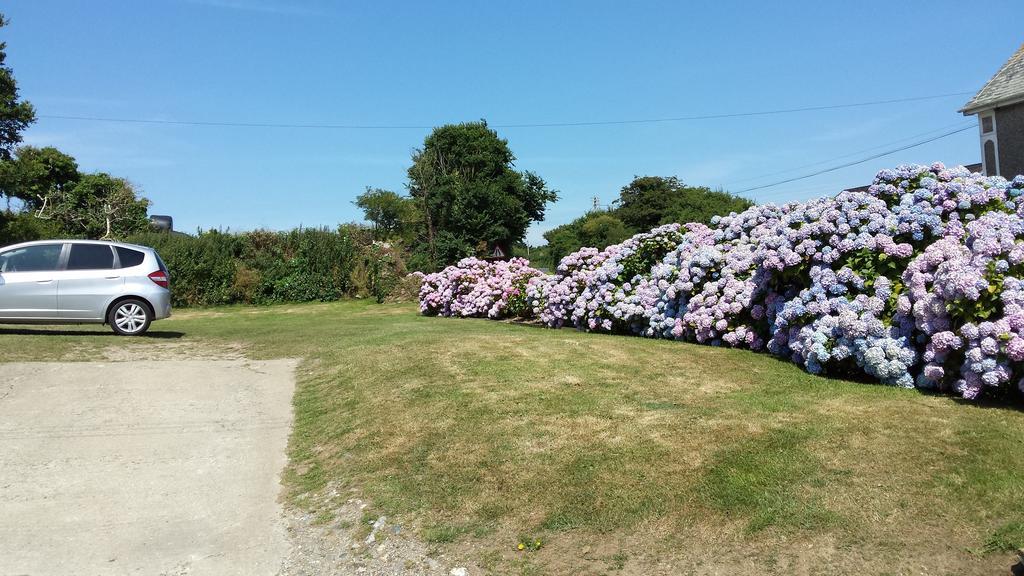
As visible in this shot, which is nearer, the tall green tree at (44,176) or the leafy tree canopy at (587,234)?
the tall green tree at (44,176)

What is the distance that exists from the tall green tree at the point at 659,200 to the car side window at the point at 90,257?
1733 inches

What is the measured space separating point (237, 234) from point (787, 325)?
74.7 feet

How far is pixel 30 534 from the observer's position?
475cm

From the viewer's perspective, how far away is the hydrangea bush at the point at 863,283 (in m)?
6.05

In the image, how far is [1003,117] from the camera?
2003 cm

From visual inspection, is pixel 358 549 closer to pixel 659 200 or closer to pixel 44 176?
pixel 44 176

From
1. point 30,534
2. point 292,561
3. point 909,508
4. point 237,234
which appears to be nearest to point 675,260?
point 909,508

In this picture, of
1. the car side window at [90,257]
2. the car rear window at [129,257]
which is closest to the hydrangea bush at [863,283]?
the car rear window at [129,257]

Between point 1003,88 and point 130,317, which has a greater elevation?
point 1003,88

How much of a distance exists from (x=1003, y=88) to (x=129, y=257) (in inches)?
856

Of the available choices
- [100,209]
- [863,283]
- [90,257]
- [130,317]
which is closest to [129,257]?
[90,257]

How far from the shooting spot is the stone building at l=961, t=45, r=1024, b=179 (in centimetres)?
1956

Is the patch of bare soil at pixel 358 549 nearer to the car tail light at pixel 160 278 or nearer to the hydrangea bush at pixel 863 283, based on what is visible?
the hydrangea bush at pixel 863 283

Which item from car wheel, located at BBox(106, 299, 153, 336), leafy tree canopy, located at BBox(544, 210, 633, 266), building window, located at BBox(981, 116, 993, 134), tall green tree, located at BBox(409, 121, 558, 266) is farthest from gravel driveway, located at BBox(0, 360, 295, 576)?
leafy tree canopy, located at BBox(544, 210, 633, 266)
